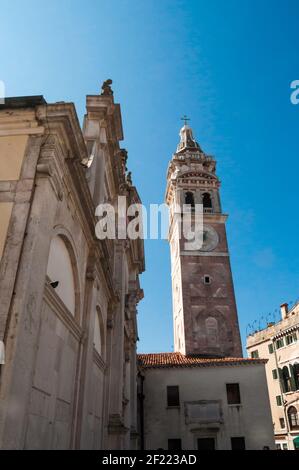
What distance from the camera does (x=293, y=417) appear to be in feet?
107

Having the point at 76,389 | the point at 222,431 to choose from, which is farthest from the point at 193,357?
the point at 76,389

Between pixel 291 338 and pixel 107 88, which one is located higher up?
pixel 107 88

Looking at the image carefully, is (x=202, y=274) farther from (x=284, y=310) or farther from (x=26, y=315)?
(x=26, y=315)

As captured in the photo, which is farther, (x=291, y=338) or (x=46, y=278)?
(x=291, y=338)

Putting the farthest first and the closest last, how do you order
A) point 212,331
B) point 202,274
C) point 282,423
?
1. point 282,423
2. point 202,274
3. point 212,331

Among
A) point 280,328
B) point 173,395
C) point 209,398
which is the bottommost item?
point 209,398

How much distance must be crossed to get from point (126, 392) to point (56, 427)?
1031 cm

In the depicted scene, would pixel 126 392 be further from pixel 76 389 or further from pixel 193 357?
pixel 193 357

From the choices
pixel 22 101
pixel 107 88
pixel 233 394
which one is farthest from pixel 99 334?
pixel 233 394

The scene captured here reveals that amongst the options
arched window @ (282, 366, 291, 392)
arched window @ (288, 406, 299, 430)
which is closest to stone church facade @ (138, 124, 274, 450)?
arched window @ (282, 366, 291, 392)

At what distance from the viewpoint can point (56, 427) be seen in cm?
642

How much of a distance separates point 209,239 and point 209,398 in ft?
46.1

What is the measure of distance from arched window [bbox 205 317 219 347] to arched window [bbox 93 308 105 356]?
18383 mm

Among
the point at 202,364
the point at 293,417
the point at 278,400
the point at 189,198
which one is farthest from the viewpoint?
the point at 189,198
